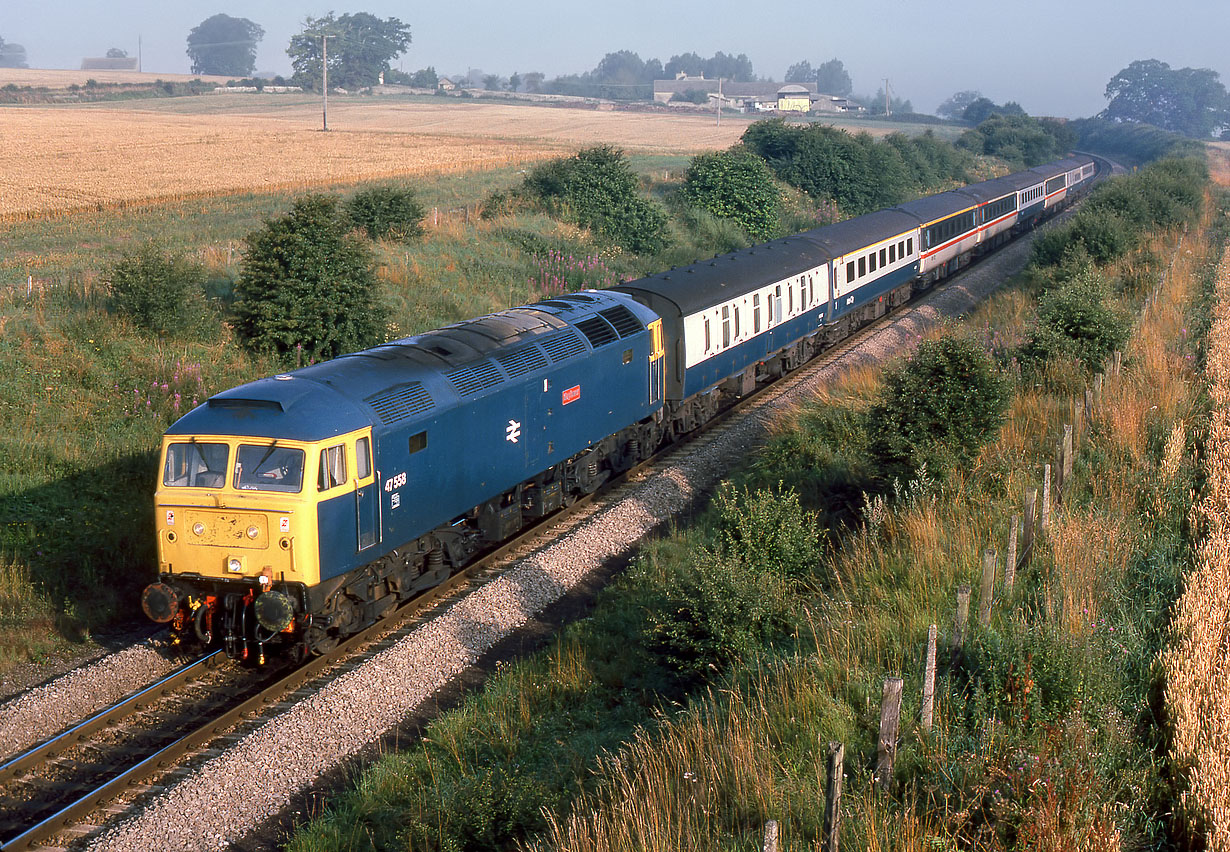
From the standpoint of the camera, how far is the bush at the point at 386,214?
32656mm

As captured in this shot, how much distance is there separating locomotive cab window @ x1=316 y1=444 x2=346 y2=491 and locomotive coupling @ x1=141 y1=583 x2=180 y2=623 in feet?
7.14

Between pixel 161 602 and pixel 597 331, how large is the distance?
8.52 meters

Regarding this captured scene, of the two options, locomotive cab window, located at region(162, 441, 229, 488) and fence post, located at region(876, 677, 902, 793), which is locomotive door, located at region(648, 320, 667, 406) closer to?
locomotive cab window, located at region(162, 441, 229, 488)

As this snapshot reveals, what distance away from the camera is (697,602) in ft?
38.6

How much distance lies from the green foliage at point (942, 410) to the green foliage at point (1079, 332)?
475cm

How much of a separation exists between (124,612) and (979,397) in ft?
40.7

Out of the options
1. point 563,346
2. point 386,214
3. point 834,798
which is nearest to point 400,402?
point 563,346

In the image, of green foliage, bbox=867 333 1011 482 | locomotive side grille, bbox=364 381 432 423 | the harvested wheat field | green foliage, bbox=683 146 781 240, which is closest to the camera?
locomotive side grille, bbox=364 381 432 423

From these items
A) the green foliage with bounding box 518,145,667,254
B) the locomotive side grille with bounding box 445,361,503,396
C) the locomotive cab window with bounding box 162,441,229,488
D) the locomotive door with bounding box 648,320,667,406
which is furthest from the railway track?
the green foliage with bounding box 518,145,667,254

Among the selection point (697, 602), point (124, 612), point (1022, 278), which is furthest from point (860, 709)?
point (1022, 278)

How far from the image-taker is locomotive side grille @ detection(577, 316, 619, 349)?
1789 cm

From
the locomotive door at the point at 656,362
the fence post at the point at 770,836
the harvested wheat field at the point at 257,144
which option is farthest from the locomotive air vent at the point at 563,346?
the harvested wheat field at the point at 257,144

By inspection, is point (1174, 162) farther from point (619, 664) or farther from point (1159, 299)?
point (619, 664)

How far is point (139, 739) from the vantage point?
11.4 meters
